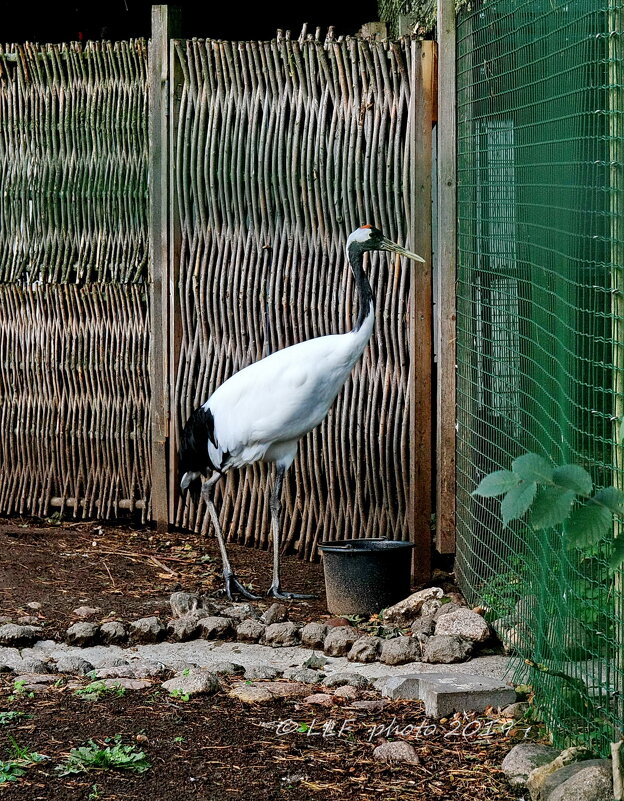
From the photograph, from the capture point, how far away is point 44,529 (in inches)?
314

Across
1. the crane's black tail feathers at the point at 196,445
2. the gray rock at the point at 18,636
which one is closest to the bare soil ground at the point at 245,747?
the gray rock at the point at 18,636

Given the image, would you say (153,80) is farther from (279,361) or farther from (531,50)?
(531,50)

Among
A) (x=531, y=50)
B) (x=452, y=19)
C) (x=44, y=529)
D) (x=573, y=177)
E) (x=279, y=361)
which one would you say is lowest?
(x=44, y=529)

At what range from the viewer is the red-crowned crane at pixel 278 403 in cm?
639

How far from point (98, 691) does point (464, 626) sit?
1578mm

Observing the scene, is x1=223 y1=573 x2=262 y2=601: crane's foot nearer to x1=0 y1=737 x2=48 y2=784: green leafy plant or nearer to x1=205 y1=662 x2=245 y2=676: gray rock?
x1=205 y1=662 x2=245 y2=676: gray rock

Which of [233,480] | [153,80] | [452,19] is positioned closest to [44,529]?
[233,480]

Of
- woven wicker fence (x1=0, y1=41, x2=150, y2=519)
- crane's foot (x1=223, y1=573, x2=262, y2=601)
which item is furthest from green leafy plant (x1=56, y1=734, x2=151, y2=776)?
woven wicker fence (x1=0, y1=41, x2=150, y2=519)

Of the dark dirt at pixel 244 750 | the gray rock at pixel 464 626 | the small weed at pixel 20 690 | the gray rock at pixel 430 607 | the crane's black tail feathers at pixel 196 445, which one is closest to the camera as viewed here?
the dark dirt at pixel 244 750

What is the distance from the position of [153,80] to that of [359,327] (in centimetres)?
230

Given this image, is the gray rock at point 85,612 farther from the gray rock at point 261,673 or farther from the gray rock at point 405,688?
the gray rock at point 405,688

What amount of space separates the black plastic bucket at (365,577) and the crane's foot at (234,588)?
A: 563 millimetres

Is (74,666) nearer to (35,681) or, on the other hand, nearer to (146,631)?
(35,681)

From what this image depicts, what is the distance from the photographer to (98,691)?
4676 mm
